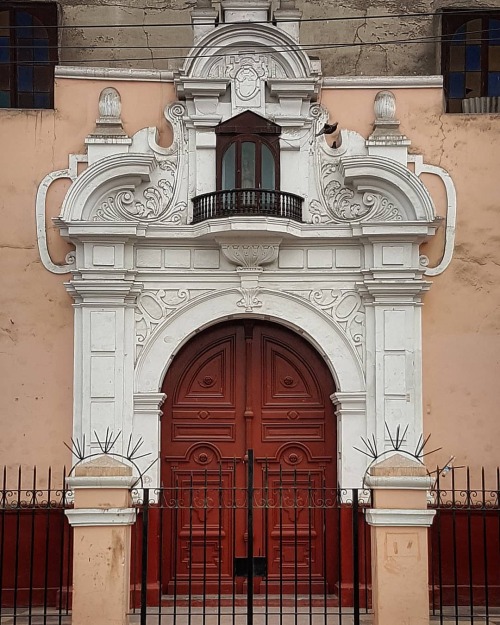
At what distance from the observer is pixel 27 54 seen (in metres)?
14.3

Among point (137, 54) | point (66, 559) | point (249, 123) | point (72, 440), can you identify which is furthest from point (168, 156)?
point (66, 559)

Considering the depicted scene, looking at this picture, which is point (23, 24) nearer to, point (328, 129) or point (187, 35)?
point (187, 35)

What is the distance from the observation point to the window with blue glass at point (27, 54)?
1419cm

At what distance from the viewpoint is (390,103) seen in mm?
13125

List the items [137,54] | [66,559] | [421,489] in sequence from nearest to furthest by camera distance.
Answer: [421,489] < [66,559] < [137,54]

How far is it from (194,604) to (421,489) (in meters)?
3.38

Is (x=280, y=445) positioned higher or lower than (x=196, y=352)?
lower

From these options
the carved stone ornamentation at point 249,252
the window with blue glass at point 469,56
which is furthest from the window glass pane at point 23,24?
the window with blue glass at point 469,56

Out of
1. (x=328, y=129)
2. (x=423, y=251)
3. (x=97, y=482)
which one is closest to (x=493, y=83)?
(x=328, y=129)

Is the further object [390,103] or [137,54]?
[137,54]

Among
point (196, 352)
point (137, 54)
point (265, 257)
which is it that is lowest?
point (196, 352)

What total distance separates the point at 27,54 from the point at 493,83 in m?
5.90

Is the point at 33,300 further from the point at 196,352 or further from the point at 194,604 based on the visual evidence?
the point at 194,604

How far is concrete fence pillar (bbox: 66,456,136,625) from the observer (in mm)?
10188
